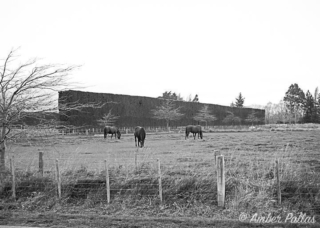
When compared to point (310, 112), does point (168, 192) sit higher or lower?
lower

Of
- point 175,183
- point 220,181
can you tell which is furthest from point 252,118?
point 220,181

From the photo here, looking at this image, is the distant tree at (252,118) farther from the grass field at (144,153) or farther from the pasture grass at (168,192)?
the pasture grass at (168,192)

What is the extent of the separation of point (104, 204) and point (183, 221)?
2315 mm

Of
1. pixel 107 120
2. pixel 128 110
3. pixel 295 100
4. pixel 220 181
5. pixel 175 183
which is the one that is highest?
pixel 295 100

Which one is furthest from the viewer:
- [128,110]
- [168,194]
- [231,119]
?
[231,119]

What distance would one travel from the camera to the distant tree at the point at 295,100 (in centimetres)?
9438

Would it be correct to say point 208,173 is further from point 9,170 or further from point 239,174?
point 9,170

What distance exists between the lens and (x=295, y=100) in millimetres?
96000

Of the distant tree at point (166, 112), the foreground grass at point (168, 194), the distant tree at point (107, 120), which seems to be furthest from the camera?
the distant tree at point (166, 112)

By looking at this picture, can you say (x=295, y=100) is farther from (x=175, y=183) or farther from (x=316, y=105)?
(x=175, y=183)

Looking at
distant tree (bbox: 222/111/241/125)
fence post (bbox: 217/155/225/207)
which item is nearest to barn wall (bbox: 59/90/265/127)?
distant tree (bbox: 222/111/241/125)

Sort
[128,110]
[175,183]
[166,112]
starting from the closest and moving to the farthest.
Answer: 1. [175,183]
2. [128,110]
3. [166,112]

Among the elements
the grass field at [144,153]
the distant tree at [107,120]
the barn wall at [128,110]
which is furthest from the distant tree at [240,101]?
the grass field at [144,153]

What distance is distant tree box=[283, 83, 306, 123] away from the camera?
94.4 metres
